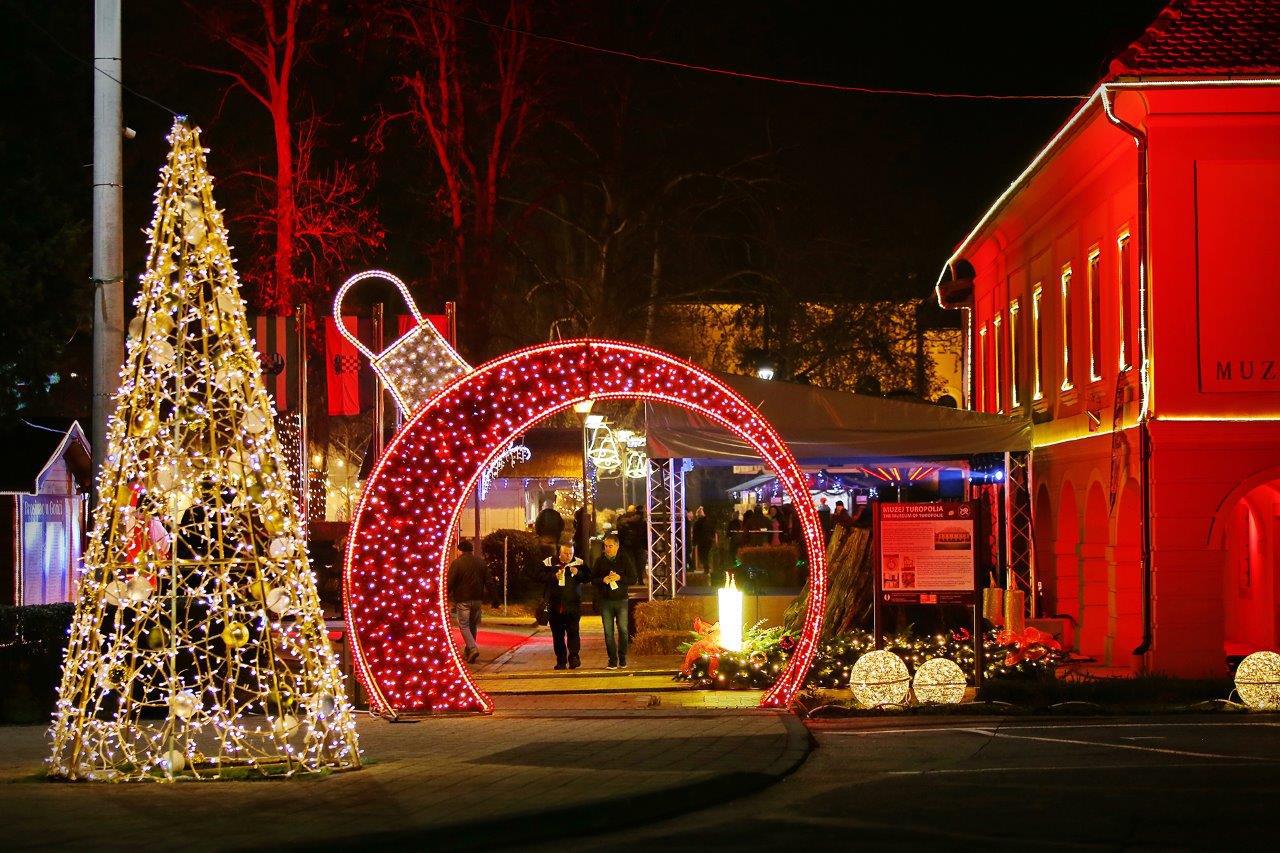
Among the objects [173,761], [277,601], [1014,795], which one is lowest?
[1014,795]

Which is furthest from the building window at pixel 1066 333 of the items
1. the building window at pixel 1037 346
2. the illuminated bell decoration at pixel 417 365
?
the illuminated bell decoration at pixel 417 365

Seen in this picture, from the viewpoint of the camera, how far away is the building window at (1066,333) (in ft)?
87.9

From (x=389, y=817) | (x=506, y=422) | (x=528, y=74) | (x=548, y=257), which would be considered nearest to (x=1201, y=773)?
(x=389, y=817)

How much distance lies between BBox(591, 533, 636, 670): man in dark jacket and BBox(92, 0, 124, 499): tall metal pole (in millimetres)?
9314

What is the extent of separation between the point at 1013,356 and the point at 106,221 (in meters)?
21.2

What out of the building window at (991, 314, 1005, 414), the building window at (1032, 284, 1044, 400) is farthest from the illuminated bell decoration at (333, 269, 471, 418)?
the building window at (991, 314, 1005, 414)

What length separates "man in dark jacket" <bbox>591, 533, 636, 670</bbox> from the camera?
2300 cm

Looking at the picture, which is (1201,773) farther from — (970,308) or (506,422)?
(970,308)

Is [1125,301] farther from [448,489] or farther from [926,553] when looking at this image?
[448,489]

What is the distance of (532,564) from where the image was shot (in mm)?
36812

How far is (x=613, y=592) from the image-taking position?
75.4 feet

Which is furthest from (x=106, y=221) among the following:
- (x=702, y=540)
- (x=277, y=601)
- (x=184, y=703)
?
(x=702, y=540)

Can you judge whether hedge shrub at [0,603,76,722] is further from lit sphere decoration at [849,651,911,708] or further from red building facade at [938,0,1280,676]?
red building facade at [938,0,1280,676]

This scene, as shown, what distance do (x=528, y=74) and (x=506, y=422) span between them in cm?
2213
